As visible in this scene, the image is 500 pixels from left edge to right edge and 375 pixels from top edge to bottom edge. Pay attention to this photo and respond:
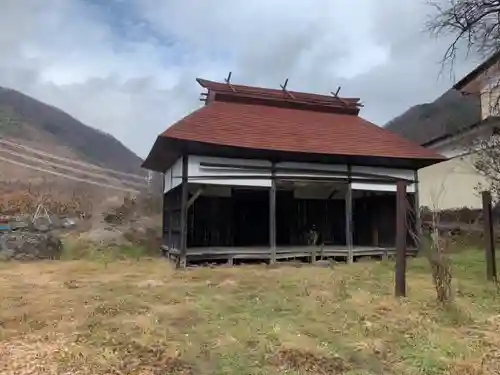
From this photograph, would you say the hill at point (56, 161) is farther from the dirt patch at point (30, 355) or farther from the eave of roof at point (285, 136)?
the dirt patch at point (30, 355)

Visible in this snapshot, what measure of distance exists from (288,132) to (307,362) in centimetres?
901

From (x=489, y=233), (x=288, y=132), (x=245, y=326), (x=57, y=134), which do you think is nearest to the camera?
(x=245, y=326)

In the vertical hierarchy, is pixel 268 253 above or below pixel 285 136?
below

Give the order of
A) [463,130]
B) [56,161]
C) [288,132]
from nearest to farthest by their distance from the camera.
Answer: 1. [288,132]
2. [463,130]
3. [56,161]

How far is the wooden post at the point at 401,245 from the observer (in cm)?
712

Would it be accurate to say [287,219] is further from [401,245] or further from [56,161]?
[56,161]

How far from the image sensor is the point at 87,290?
7949 mm

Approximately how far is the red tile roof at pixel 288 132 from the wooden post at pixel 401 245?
4666 millimetres

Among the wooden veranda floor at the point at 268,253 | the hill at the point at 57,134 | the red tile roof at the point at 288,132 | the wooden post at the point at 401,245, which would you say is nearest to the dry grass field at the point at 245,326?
Answer: the wooden post at the point at 401,245

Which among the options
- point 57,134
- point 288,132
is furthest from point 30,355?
point 57,134

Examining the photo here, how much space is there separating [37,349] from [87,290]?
11.0ft

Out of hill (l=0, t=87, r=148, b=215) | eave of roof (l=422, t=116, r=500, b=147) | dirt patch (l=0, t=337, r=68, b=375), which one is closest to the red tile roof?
eave of roof (l=422, t=116, r=500, b=147)

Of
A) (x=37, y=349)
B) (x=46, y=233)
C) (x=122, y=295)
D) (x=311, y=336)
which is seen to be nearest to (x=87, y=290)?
(x=122, y=295)

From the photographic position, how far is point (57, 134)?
1950 inches
